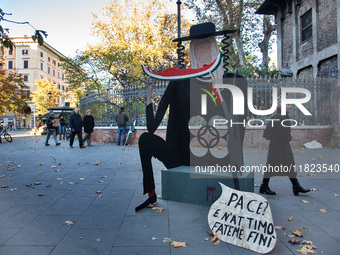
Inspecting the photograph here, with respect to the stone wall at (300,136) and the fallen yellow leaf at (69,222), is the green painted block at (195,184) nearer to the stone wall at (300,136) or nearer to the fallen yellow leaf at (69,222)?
the fallen yellow leaf at (69,222)

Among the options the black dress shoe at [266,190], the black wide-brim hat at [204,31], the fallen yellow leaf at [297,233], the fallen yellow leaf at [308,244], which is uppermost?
the black wide-brim hat at [204,31]

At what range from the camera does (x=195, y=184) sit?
3.99m

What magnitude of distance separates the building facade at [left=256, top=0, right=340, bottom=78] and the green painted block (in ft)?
38.5

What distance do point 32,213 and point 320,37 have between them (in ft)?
51.9

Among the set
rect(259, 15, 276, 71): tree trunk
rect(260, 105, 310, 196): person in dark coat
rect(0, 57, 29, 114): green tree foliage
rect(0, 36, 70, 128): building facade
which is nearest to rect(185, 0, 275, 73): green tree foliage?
rect(259, 15, 276, 71): tree trunk

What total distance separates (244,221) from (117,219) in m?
1.67

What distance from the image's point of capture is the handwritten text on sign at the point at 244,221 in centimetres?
271

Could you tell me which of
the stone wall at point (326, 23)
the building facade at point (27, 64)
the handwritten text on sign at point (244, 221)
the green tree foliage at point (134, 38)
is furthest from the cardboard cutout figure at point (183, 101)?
the building facade at point (27, 64)

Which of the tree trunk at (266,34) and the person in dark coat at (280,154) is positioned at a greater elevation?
the tree trunk at (266,34)

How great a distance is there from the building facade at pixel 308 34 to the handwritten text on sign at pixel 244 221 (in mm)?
12299

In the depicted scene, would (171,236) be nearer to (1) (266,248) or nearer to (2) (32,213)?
(1) (266,248)

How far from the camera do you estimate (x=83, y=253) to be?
2.59 metres

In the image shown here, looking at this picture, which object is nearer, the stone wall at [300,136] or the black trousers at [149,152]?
the black trousers at [149,152]

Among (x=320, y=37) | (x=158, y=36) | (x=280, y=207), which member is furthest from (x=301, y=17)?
(x=280, y=207)
